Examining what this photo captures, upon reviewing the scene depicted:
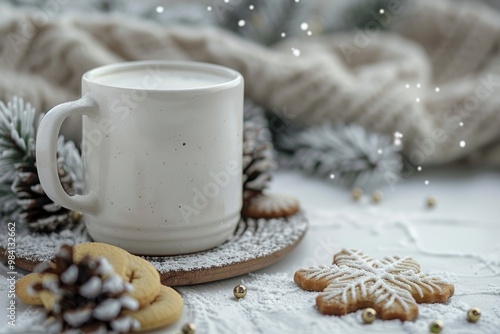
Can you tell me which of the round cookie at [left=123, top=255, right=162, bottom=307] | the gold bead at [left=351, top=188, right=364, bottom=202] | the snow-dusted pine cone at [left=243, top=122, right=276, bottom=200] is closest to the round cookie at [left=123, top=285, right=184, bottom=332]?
the round cookie at [left=123, top=255, right=162, bottom=307]

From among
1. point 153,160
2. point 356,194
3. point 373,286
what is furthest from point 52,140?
point 356,194

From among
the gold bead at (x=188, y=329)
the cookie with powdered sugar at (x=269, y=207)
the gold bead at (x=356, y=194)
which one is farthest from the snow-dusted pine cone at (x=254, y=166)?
the gold bead at (x=188, y=329)

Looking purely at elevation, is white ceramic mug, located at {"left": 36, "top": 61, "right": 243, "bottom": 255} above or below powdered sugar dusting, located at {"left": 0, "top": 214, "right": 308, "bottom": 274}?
above

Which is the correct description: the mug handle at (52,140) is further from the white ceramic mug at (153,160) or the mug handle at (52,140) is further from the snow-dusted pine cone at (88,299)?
the snow-dusted pine cone at (88,299)

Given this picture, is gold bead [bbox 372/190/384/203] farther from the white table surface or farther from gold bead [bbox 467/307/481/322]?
gold bead [bbox 467/307/481/322]

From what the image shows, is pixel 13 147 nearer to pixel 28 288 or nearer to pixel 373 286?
pixel 28 288

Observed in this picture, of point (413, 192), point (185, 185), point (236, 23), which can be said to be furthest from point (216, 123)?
point (236, 23)
